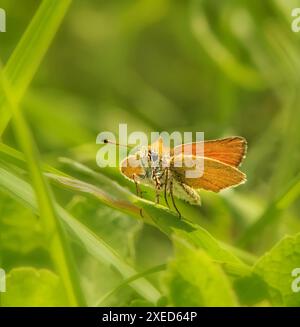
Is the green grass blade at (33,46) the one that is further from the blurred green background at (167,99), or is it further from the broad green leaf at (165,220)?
the blurred green background at (167,99)

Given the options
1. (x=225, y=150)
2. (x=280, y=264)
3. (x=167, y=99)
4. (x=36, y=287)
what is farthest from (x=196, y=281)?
(x=167, y=99)

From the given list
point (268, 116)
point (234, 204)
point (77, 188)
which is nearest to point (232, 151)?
point (77, 188)

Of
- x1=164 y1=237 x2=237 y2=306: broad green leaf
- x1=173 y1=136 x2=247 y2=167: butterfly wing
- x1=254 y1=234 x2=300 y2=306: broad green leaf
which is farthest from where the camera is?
x1=173 y1=136 x2=247 y2=167: butterfly wing

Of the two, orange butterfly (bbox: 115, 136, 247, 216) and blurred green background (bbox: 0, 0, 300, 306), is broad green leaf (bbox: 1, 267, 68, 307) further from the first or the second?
orange butterfly (bbox: 115, 136, 247, 216)

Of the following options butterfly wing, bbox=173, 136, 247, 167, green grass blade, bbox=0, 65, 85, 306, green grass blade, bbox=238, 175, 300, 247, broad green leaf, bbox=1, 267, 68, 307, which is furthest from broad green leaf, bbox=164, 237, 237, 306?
green grass blade, bbox=238, 175, 300, 247

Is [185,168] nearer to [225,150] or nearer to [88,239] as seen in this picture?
[225,150]
